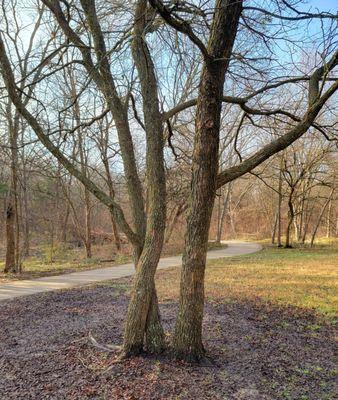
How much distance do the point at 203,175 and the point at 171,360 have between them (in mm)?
1907

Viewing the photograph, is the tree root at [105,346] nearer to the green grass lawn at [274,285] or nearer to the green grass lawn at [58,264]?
the green grass lawn at [274,285]

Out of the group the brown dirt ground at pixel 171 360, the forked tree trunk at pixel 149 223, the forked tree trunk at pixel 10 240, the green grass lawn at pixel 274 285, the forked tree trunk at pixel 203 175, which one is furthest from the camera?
the forked tree trunk at pixel 10 240

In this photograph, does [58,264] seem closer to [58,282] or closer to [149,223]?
[58,282]

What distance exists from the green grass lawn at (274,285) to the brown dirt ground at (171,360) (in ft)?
2.49

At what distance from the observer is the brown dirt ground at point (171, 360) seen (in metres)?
3.23

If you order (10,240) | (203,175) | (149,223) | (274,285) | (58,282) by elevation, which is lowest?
(274,285)

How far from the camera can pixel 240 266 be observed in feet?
39.7

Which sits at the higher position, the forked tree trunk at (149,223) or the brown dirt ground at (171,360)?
the forked tree trunk at (149,223)

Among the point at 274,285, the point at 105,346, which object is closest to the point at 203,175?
the point at 105,346

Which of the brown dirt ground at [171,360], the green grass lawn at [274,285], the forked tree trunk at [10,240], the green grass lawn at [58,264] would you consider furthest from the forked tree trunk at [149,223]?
the forked tree trunk at [10,240]

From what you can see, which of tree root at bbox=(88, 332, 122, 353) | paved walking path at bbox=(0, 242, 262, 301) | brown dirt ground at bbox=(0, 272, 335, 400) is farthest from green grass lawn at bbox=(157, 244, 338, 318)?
tree root at bbox=(88, 332, 122, 353)

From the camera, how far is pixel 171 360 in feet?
12.2

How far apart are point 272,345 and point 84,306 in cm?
349

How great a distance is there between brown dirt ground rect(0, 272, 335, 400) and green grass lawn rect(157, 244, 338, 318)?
0.76 metres
